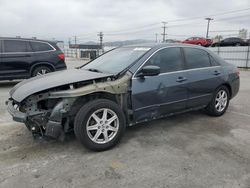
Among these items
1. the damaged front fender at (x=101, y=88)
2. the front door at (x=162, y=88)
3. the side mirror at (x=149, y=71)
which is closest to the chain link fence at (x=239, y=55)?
the front door at (x=162, y=88)

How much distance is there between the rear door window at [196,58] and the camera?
4094 millimetres

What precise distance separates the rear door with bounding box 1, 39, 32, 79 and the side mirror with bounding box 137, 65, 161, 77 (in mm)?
5695

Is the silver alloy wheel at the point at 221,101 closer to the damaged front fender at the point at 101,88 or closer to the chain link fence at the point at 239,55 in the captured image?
A: the damaged front fender at the point at 101,88

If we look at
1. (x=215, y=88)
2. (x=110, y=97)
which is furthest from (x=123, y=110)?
(x=215, y=88)

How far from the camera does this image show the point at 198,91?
13.7 feet

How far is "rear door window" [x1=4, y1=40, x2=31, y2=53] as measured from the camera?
7551 mm

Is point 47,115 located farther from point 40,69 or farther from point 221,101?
point 40,69

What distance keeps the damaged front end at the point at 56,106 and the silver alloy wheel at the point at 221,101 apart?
8.23 ft

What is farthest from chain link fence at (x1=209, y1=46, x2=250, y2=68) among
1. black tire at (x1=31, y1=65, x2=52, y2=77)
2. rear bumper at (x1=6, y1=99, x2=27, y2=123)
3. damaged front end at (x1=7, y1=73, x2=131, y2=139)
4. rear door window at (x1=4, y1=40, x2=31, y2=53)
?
rear bumper at (x1=6, y1=99, x2=27, y2=123)

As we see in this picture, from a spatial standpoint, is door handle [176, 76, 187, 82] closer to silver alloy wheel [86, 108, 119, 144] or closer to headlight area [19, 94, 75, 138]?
silver alloy wheel [86, 108, 119, 144]

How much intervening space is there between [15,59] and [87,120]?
5.86 metres

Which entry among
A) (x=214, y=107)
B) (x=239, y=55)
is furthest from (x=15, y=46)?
(x=239, y=55)

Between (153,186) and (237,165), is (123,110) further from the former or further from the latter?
(237,165)

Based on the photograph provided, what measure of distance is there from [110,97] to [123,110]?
0.95 feet
